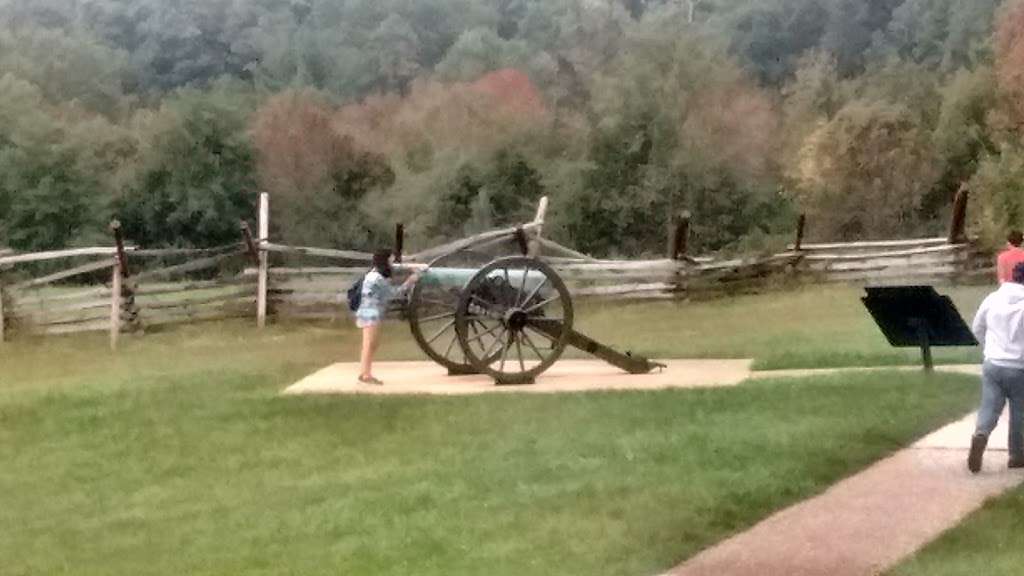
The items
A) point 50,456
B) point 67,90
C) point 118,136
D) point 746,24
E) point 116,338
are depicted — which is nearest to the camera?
point 50,456

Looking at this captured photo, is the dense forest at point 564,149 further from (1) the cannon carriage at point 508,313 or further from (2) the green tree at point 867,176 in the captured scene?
(1) the cannon carriage at point 508,313

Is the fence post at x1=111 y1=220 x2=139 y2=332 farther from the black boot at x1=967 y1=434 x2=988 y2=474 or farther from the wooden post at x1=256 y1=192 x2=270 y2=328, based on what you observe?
the black boot at x1=967 y1=434 x2=988 y2=474

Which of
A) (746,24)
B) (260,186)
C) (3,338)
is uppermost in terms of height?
(746,24)

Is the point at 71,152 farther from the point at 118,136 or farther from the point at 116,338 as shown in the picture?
the point at 116,338

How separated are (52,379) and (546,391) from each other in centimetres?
578

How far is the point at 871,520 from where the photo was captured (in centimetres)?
693

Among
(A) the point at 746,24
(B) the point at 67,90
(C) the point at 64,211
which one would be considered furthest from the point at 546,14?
(C) the point at 64,211

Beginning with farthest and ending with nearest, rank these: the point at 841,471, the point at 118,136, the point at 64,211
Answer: the point at 118,136 → the point at 64,211 → the point at 841,471

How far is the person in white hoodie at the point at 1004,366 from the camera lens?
769cm

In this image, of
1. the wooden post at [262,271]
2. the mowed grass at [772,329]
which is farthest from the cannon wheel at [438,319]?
the wooden post at [262,271]

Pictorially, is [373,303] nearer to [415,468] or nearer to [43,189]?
[415,468]

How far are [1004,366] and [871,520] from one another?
1369mm

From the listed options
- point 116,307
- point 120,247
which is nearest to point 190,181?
point 120,247

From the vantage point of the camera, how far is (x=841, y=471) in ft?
26.7
